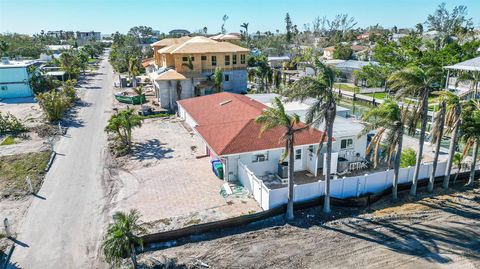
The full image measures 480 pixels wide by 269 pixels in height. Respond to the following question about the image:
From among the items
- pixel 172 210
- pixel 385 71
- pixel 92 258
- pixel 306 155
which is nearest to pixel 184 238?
pixel 172 210

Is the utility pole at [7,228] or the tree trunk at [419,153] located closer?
the utility pole at [7,228]

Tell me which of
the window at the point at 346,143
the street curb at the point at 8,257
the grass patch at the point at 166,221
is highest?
the window at the point at 346,143

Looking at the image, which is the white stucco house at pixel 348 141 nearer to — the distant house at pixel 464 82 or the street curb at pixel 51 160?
the distant house at pixel 464 82

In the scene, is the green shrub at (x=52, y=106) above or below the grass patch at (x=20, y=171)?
above

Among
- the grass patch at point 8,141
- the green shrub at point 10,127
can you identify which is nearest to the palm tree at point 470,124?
the grass patch at point 8,141

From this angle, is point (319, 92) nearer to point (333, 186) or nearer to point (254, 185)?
point (333, 186)

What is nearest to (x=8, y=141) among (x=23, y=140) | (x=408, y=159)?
(x=23, y=140)
